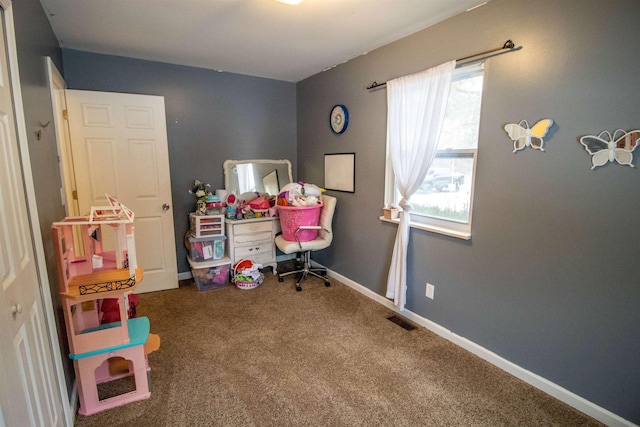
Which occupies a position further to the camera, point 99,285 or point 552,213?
point 552,213

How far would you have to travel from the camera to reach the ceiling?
82.3 inches

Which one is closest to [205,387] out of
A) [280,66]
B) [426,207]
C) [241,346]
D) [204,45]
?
[241,346]

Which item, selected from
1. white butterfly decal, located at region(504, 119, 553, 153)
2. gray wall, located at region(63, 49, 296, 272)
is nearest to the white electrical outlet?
white butterfly decal, located at region(504, 119, 553, 153)

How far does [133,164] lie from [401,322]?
3.01 metres

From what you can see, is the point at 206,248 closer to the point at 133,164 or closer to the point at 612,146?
the point at 133,164

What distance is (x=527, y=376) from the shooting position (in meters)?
1.95

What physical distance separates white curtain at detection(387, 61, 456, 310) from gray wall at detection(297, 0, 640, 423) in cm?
15

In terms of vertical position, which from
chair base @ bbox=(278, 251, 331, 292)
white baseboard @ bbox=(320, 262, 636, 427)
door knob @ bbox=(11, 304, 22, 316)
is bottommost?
white baseboard @ bbox=(320, 262, 636, 427)

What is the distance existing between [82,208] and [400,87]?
3131 mm

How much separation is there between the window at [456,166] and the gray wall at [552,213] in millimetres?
112

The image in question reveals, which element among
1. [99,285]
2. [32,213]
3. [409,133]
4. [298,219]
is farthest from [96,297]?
[409,133]

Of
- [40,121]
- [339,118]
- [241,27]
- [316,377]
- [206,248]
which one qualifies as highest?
[241,27]

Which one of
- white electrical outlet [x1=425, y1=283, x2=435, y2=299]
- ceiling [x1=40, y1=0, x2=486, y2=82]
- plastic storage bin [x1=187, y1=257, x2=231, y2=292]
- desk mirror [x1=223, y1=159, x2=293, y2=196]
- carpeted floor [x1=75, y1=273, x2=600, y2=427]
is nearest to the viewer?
carpeted floor [x1=75, y1=273, x2=600, y2=427]

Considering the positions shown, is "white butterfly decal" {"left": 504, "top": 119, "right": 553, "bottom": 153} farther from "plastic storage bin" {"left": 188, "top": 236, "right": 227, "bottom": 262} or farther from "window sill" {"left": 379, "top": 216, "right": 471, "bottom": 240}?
"plastic storage bin" {"left": 188, "top": 236, "right": 227, "bottom": 262}
